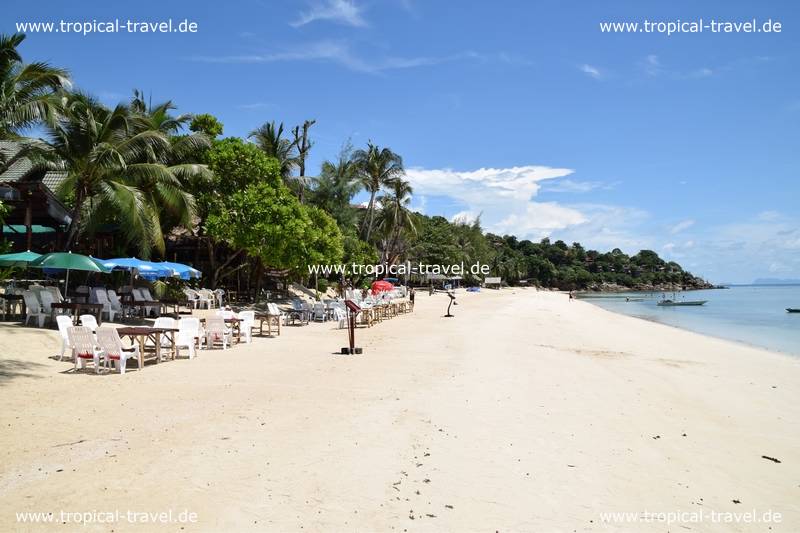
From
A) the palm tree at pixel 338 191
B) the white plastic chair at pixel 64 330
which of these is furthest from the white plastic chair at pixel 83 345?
the palm tree at pixel 338 191

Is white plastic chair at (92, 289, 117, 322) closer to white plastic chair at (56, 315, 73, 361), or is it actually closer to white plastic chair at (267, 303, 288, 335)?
white plastic chair at (267, 303, 288, 335)

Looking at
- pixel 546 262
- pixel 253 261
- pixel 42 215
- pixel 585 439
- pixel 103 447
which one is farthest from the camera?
pixel 546 262

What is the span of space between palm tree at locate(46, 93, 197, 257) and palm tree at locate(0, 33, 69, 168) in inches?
80.2

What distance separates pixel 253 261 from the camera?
2575 centimetres

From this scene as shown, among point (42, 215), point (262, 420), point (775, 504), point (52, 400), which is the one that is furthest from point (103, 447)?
point (42, 215)

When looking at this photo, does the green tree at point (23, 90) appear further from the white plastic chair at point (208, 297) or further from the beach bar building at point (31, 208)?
the white plastic chair at point (208, 297)

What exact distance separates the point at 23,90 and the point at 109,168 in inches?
152

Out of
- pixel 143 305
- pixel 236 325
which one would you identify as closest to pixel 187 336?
pixel 236 325

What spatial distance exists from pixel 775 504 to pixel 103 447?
20.1ft

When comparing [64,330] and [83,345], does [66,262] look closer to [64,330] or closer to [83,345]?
[64,330]

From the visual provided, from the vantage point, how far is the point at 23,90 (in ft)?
40.5

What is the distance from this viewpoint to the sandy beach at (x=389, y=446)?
409 centimetres

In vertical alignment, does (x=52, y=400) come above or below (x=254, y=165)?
below

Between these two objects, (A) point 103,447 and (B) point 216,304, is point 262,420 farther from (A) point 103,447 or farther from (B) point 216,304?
(B) point 216,304
